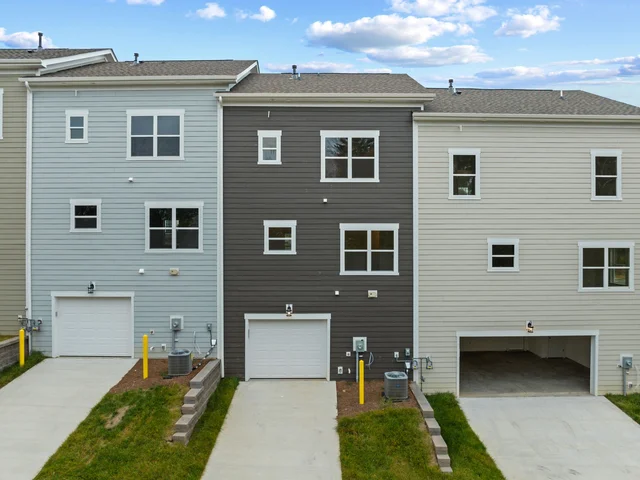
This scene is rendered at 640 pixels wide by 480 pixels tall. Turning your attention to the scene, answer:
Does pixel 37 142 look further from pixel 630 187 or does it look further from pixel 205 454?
pixel 630 187

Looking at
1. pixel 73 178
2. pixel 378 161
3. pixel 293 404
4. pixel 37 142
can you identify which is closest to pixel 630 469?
pixel 293 404

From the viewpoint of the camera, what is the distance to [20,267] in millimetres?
12656

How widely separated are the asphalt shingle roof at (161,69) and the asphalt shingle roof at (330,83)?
629 mm

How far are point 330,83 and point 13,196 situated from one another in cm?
956

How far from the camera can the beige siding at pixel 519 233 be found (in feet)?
41.2

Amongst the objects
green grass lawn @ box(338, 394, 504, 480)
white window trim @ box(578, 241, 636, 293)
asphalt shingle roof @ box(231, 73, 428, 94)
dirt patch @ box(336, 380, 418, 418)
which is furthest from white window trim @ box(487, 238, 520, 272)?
asphalt shingle roof @ box(231, 73, 428, 94)

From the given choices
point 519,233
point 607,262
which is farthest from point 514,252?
point 607,262

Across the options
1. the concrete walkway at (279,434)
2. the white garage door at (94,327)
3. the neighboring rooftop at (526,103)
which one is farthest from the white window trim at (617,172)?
the white garage door at (94,327)

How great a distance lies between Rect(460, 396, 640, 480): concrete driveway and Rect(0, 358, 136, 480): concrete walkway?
9012 mm

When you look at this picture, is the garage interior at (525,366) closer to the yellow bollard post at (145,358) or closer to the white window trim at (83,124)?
the yellow bollard post at (145,358)

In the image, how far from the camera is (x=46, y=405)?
1044 centimetres

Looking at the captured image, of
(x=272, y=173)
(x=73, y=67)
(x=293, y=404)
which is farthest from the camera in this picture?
(x=73, y=67)

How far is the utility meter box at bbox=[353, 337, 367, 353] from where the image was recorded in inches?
490

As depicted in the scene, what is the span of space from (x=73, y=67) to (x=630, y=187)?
16.6 m
